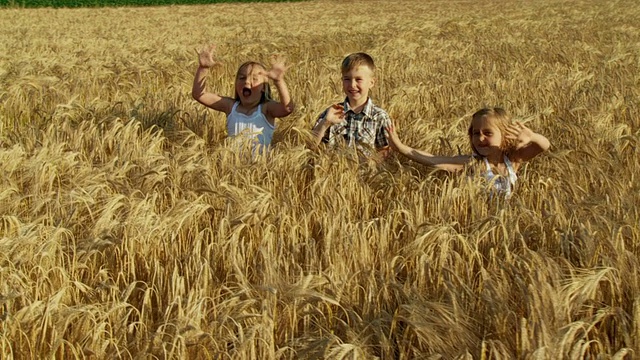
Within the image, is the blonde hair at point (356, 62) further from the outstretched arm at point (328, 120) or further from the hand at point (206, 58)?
the hand at point (206, 58)

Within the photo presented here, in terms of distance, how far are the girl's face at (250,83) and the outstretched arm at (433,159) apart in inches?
44.7

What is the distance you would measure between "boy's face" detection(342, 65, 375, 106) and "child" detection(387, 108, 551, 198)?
2.20 feet

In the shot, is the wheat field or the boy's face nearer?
the wheat field

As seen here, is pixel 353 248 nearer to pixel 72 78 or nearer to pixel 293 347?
pixel 293 347

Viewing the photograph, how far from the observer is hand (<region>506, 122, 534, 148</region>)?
3.43m

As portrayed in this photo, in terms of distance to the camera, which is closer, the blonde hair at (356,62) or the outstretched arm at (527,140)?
the outstretched arm at (527,140)

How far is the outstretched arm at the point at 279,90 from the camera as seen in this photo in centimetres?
416

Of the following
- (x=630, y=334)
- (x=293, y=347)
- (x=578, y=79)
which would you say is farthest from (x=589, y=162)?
(x=578, y=79)

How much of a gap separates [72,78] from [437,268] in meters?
5.25

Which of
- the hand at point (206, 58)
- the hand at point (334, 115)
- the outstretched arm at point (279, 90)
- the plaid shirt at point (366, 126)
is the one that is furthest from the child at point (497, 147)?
the hand at point (206, 58)

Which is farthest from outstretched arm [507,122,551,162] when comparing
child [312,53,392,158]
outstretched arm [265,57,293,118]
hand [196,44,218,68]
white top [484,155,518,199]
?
hand [196,44,218,68]

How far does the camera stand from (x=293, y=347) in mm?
1890

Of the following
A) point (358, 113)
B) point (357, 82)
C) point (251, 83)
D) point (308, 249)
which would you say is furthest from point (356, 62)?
point (308, 249)

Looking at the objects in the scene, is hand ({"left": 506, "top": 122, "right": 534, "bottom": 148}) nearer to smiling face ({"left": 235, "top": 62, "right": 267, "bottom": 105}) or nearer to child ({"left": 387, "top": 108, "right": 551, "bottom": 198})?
child ({"left": 387, "top": 108, "right": 551, "bottom": 198})
